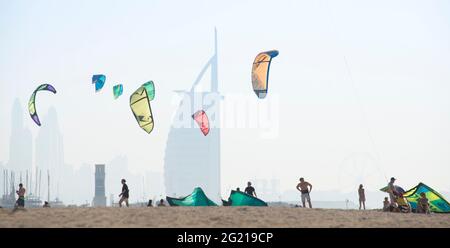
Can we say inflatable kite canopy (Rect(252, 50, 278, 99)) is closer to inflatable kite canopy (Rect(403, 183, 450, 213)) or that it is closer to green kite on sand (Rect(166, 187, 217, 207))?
green kite on sand (Rect(166, 187, 217, 207))

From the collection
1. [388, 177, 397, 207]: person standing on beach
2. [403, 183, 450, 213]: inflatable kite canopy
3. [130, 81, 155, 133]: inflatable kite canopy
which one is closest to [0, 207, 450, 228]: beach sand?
[388, 177, 397, 207]: person standing on beach

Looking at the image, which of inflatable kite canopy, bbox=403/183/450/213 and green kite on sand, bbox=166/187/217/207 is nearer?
inflatable kite canopy, bbox=403/183/450/213

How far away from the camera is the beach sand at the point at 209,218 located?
763 inches

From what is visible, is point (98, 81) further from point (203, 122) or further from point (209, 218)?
point (209, 218)

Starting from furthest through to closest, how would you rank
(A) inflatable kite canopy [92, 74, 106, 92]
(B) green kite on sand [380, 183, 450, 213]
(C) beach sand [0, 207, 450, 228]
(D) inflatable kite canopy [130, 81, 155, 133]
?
(A) inflatable kite canopy [92, 74, 106, 92] → (D) inflatable kite canopy [130, 81, 155, 133] → (B) green kite on sand [380, 183, 450, 213] → (C) beach sand [0, 207, 450, 228]

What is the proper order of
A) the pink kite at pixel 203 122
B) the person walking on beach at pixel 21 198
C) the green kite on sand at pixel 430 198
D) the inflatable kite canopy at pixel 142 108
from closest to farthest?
the person walking on beach at pixel 21 198 → the green kite on sand at pixel 430 198 → the pink kite at pixel 203 122 → the inflatable kite canopy at pixel 142 108

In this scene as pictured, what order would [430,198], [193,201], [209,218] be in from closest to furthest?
[209,218], [193,201], [430,198]

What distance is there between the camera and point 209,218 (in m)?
20.1

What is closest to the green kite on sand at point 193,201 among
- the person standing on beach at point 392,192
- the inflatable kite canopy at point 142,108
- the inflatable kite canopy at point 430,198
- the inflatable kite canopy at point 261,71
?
the inflatable kite canopy at point 261,71

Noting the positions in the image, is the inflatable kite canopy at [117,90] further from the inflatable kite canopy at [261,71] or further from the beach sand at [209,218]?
the beach sand at [209,218]

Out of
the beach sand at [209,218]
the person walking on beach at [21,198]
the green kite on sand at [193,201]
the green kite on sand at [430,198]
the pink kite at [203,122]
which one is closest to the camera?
the beach sand at [209,218]

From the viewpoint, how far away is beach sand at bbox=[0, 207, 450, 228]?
19.4 m

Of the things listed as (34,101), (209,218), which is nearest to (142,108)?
(34,101)
